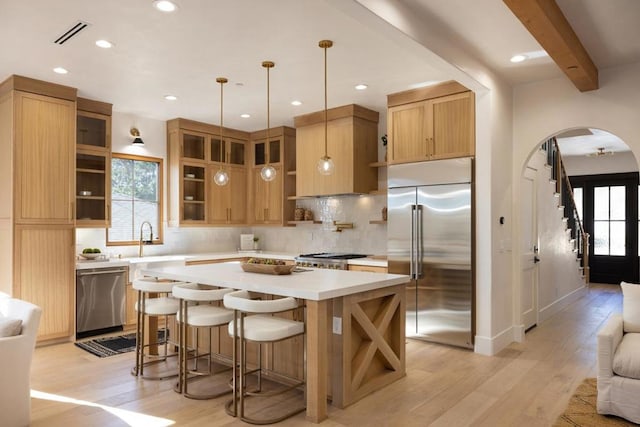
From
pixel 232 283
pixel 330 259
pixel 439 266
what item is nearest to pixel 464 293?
pixel 439 266

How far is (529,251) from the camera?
539cm

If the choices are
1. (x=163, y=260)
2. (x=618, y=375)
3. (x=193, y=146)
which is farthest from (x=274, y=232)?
(x=618, y=375)

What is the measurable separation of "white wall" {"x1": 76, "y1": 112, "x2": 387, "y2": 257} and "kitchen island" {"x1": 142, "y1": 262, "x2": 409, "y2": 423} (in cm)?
225

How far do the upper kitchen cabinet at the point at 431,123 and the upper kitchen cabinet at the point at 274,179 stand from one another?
210cm

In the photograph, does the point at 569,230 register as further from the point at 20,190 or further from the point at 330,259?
the point at 20,190

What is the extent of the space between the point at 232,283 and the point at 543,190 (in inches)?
181

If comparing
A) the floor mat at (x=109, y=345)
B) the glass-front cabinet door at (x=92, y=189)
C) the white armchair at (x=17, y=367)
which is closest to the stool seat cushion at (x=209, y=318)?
the white armchair at (x=17, y=367)

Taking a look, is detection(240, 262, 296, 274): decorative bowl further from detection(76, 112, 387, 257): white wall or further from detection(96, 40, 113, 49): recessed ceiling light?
detection(76, 112, 387, 257): white wall

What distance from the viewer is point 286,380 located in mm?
3691

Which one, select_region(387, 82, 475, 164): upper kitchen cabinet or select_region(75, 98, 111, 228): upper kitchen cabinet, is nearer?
select_region(387, 82, 475, 164): upper kitchen cabinet

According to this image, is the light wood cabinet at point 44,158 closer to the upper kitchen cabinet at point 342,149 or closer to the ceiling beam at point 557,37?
the upper kitchen cabinet at point 342,149

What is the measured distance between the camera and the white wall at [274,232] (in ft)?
19.8

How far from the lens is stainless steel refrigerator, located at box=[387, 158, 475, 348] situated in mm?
4641

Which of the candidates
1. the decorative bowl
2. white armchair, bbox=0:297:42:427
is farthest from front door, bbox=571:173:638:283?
white armchair, bbox=0:297:42:427
